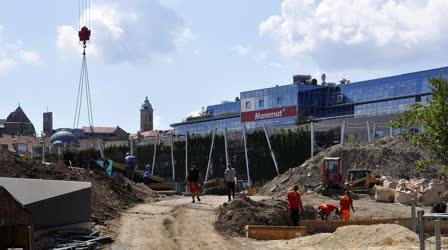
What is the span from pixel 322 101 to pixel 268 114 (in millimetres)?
7132

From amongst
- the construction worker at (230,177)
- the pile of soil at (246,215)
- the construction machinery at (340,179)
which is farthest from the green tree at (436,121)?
the construction machinery at (340,179)

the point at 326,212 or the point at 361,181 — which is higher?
the point at 361,181

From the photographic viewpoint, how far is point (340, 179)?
135 ft

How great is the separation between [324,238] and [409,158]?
30365mm

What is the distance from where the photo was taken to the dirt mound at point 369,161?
47438mm

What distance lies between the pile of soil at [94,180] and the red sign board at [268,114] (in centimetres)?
5666

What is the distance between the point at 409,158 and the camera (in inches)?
1905

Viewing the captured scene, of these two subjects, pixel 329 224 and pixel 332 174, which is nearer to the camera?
pixel 329 224

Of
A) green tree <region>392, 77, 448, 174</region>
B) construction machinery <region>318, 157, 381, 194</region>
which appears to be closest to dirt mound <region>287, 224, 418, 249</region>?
green tree <region>392, 77, 448, 174</region>

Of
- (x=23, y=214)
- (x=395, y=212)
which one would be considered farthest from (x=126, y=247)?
(x=395, y=212)

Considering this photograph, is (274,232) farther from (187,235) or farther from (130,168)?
(130,168)

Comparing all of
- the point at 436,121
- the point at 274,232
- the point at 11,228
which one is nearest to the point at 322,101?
the point at 436,121

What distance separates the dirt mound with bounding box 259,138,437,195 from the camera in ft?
156

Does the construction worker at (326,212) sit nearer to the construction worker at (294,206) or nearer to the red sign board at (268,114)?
the construction worker at (294,206)
